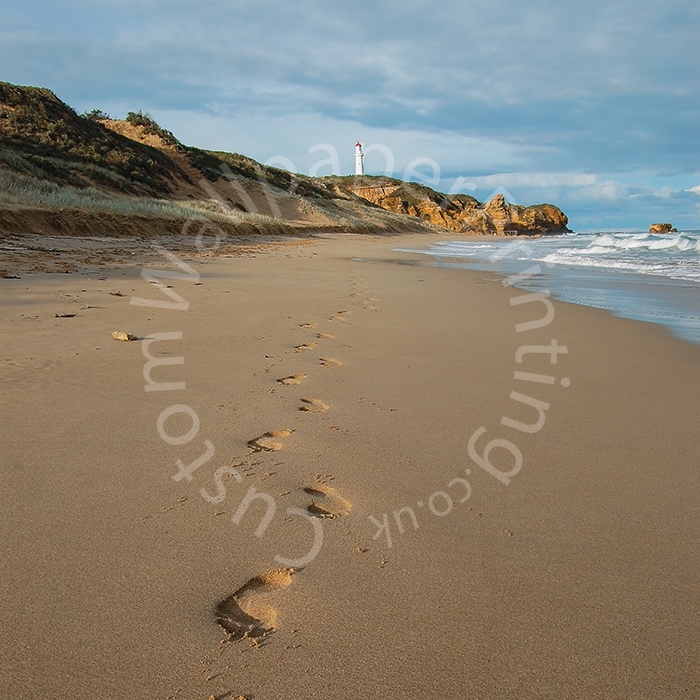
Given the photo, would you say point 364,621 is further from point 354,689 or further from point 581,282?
point 581,282

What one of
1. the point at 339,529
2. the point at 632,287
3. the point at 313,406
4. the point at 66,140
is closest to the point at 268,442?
the point at 313,406

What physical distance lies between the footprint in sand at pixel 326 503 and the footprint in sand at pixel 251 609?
0.29 m

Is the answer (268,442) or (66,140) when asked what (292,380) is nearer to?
(268,442)

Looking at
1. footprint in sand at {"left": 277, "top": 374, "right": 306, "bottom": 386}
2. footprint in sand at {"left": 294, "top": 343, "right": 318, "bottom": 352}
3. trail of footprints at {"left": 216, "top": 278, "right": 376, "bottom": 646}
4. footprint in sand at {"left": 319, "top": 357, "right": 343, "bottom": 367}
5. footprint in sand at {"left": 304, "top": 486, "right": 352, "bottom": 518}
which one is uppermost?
trail of footprints at {"left": 216, "top": 278, "right": 376, "bottom": 646}

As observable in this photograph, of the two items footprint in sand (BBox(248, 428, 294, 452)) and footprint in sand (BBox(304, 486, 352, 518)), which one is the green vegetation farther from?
footprint in sand (BBox(304, 486, 352, 518))

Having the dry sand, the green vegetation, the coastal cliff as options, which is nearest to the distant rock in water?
the coastal cliff

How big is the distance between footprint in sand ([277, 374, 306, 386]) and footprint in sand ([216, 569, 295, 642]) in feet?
4.88

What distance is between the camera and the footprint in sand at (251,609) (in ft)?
3.76

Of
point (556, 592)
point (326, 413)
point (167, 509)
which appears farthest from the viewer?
point (326, 413)

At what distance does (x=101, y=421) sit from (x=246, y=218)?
64.3 ft

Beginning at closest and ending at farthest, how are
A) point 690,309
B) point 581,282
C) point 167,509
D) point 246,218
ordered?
point 167,509
point 690,309
point 581,282
point 246,218

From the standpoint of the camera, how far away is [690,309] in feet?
19.4

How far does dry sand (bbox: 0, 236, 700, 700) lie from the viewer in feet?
3.50

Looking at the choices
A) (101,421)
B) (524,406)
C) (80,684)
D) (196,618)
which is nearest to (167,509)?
(196,618)
